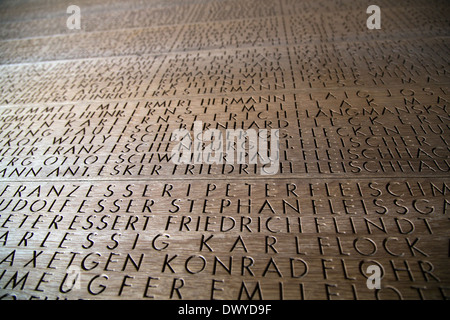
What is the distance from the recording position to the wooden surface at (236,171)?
1.84 meters

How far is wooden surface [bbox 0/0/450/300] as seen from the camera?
1.84 metres

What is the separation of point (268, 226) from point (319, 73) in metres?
2.14

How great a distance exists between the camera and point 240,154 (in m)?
2.62

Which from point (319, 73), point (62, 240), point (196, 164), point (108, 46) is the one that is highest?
point (108, 46)

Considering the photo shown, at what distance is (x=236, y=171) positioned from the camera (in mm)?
2484
